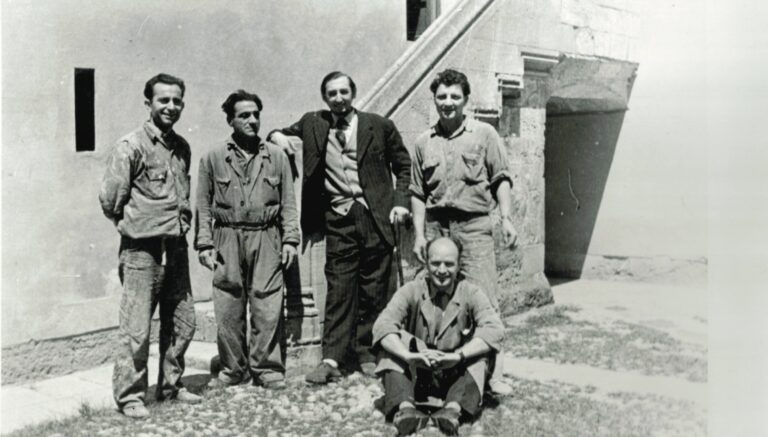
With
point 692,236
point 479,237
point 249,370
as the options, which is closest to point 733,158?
point 479,237

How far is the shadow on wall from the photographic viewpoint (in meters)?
10.0

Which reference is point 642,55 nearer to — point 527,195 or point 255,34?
point 527,195

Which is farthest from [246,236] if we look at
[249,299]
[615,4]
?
[615,4]

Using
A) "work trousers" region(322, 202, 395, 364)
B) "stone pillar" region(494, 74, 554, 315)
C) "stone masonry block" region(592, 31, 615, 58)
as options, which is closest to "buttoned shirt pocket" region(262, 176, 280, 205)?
"work trousers" region(322, 202, 395, 364)

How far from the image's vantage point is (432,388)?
4.63 metres

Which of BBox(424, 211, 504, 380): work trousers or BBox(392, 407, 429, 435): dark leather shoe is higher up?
BBox(424, 211, 504, 380): work trousers

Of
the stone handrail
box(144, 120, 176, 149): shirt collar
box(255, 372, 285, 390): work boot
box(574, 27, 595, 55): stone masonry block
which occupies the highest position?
box(574, 27, 595, 55): stone masonry block

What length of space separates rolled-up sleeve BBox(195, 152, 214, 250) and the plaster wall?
4.42 ft

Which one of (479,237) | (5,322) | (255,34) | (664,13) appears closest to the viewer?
(479,237)

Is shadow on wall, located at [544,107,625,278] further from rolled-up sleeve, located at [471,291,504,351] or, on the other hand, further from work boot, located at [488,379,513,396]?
rolled-up sleeve, located at [471,291,504,351]

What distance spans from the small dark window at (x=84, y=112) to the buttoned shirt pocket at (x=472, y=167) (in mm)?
3054

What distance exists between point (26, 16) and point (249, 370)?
10.00 ft

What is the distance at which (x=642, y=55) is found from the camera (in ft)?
30.8

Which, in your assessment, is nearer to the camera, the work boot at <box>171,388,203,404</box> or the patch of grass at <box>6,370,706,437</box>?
the patch of grass at <box>6,370,706,437</box>
